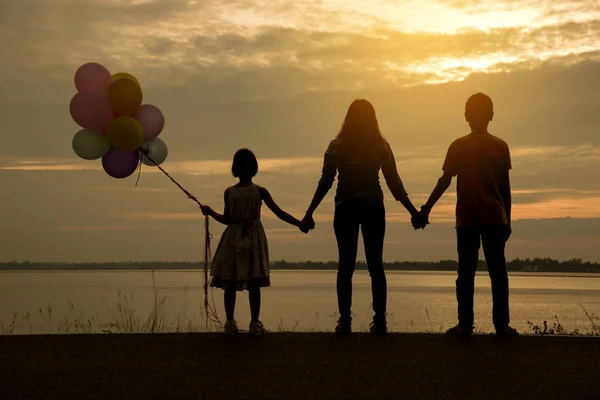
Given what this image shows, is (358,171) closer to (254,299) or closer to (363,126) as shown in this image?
(363,126)

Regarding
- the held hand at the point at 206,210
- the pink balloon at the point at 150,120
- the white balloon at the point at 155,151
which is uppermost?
the pink balloon at the point at 150,120

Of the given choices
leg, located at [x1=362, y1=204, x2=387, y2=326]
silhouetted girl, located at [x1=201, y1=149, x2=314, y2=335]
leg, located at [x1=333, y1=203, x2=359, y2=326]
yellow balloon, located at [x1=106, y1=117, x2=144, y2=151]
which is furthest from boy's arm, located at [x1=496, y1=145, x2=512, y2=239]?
yellow balloon, located at [x1=106, y1=117, x2=144, y2=151]

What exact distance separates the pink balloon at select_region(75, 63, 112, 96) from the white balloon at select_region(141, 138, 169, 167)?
2.53ft

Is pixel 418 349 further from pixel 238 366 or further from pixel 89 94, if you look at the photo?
pixel 89 94

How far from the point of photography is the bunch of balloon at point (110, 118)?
883 centimetres

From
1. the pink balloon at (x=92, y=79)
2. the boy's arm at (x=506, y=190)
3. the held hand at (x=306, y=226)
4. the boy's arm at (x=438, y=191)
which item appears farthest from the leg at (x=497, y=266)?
the pink balloon at (x=92, y=79)

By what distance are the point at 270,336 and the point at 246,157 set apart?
1898 millimetres

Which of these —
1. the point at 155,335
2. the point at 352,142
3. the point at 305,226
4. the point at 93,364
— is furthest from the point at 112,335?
the point at 352,142

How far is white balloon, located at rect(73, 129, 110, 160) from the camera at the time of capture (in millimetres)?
8883

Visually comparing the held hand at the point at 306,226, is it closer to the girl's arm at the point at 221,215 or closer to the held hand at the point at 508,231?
the girl's arm at the point at 221,215

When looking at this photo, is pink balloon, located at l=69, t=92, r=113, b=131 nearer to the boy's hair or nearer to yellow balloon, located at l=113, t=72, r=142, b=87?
yellow balloon, located at l=113, t=72, r=142, b=87

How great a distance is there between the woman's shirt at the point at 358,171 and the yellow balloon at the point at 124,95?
2.27 m

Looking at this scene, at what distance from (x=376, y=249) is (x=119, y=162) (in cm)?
316

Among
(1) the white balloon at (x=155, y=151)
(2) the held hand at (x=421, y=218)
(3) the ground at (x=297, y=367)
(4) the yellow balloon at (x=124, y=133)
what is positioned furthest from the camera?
(1) the white balloon at (x=155, y=151)
